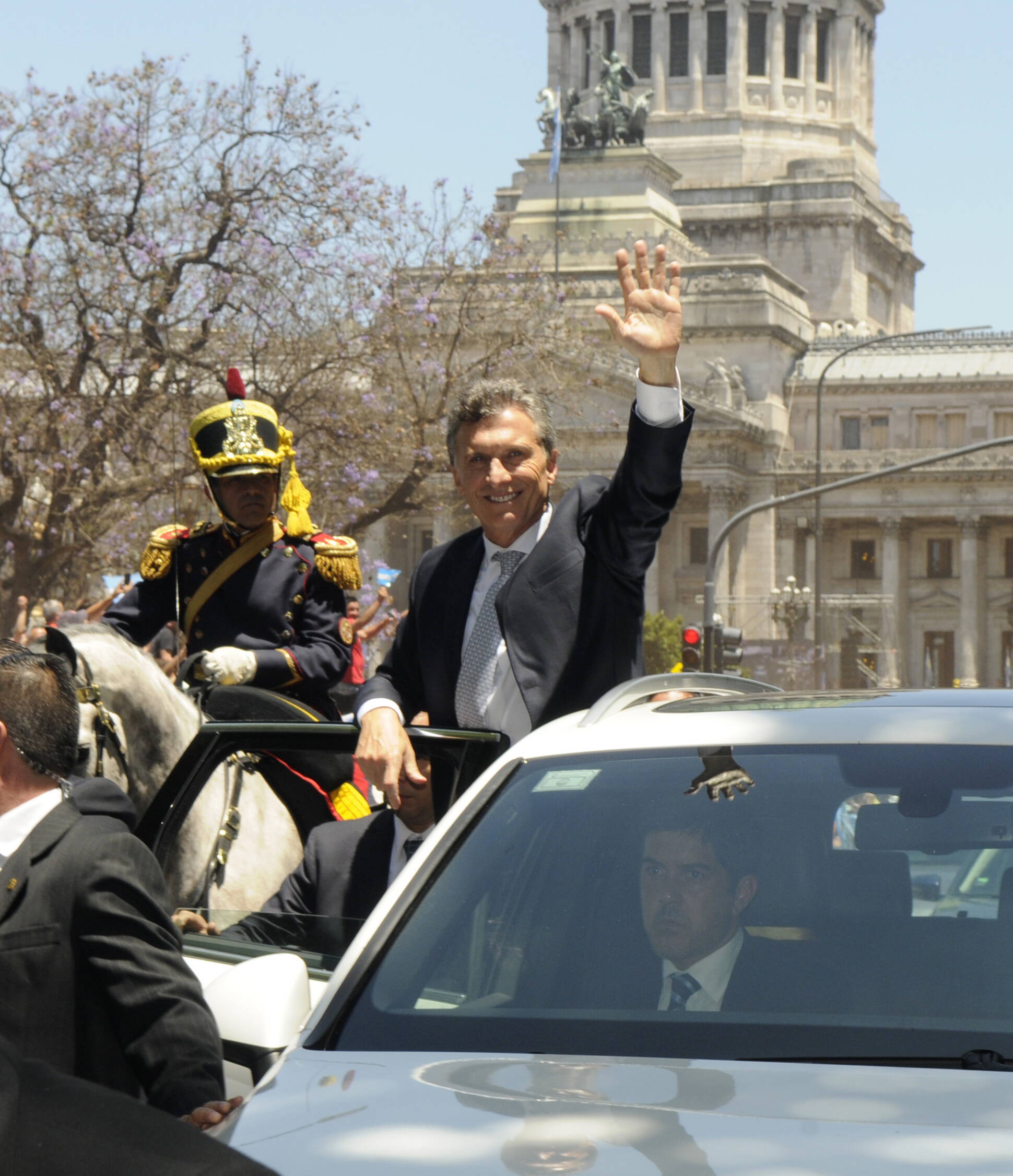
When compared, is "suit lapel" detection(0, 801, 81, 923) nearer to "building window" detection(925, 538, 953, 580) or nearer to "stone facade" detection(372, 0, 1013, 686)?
"stone facade" detection(372, 0, 1013, 686)

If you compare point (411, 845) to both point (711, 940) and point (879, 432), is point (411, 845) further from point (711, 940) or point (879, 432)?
point (879, 432)

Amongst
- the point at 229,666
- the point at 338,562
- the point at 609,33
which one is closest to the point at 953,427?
the point at 609,33

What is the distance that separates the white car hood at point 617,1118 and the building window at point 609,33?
4185 inches

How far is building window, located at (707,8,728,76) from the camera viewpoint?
104 meters

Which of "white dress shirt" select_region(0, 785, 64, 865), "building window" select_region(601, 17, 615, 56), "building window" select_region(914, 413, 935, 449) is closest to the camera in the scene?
"white dress shirt" select_region(0, 785, 64, 865)

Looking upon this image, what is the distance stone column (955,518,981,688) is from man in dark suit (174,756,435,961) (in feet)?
272

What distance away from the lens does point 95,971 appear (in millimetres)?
3186

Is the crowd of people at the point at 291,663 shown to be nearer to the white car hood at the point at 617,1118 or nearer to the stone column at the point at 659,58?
the white car hood at the point at 617,1118

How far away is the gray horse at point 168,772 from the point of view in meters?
4.79

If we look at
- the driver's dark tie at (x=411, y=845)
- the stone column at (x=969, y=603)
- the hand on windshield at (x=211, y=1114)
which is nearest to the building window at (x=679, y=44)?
the stone column at (x=969, y=603)

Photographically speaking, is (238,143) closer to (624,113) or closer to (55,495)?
(55,495)

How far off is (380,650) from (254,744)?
50.2 meters

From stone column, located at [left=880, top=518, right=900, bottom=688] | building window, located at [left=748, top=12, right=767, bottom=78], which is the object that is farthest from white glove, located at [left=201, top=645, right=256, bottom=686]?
building window, located at [left=748, top=12, right=767, bottom=78]

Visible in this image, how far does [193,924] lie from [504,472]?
1.31 meters
